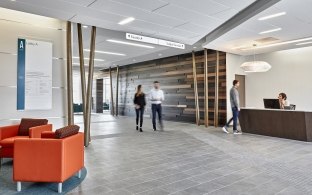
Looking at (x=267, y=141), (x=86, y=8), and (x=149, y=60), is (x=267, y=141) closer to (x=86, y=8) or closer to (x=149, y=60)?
(x=86, y=8)

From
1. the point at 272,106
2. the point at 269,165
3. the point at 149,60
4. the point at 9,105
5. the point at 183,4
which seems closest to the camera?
the point at 269,165

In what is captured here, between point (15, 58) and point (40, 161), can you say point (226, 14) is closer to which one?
point (40, 161)

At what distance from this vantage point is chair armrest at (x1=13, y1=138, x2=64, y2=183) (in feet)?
10.4

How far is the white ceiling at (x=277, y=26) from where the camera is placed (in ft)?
16.5

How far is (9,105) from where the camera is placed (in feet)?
18.0

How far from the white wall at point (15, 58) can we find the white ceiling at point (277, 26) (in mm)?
4682

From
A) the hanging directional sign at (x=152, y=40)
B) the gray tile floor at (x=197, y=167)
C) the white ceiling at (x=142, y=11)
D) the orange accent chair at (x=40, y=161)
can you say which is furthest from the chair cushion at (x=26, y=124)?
the hanging directional sign at (x=152, y=40)

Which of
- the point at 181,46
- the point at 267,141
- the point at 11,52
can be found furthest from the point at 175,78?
the point at 11,52

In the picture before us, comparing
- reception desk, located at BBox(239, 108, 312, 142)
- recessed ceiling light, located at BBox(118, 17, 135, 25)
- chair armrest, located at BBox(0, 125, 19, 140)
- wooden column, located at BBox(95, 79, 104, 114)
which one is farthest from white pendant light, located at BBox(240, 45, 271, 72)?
wooden column, located at BBox(95, 79, 104, 114)

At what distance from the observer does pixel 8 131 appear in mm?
4781

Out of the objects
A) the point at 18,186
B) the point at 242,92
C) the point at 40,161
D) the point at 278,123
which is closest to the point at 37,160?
the point at 40,161

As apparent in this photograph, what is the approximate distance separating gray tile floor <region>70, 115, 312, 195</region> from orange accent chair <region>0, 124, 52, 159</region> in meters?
1.05

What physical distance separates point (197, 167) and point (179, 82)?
7661 millimetres

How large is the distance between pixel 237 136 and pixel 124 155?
13.0ft
